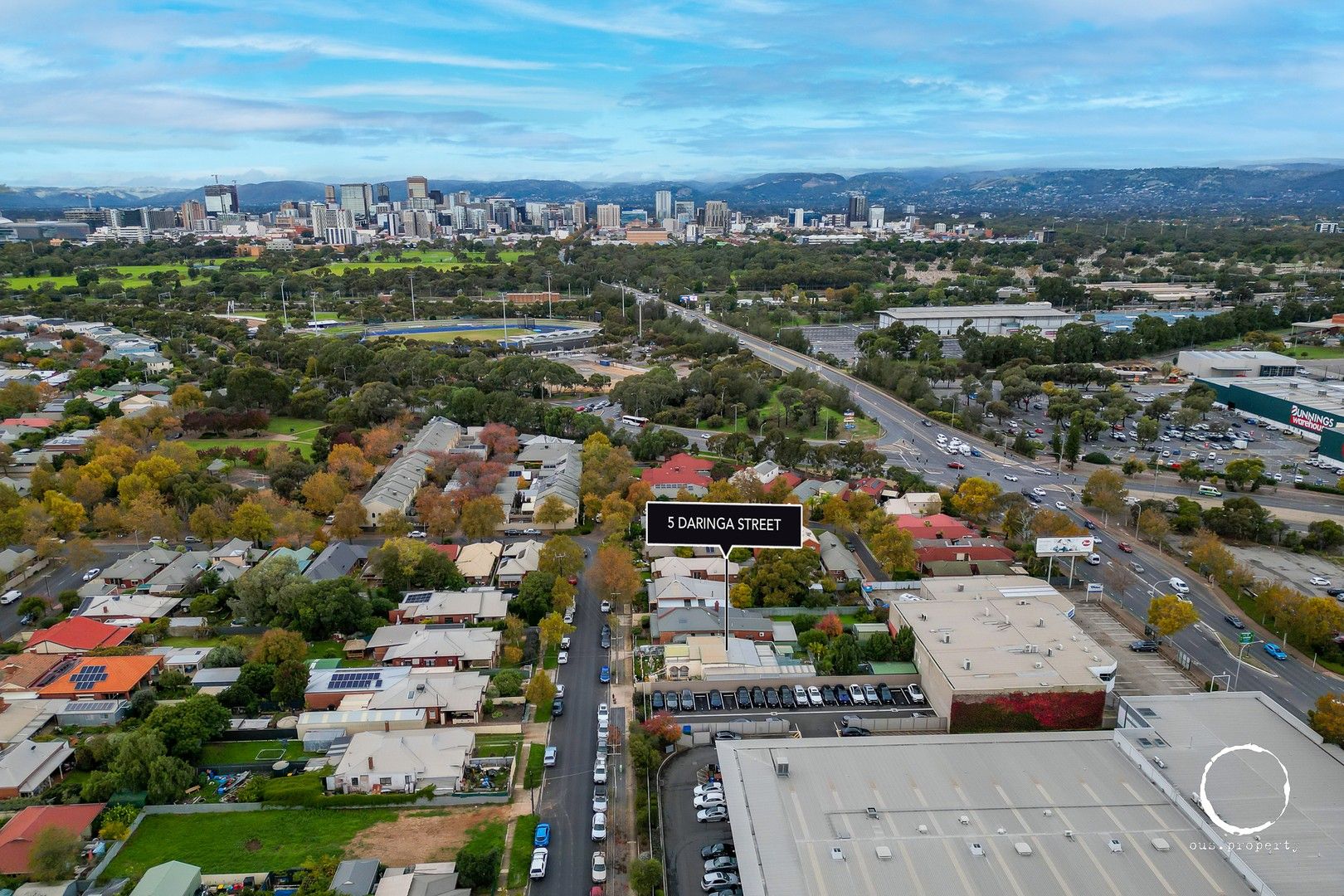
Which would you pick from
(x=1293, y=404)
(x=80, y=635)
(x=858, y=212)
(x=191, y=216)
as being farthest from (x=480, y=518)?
(x=858, y=212)

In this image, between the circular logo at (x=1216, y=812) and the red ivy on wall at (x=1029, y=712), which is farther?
the red ivy on wall at (x=1029, y=712)

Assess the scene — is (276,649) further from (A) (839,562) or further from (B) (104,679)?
(A) (839,562)

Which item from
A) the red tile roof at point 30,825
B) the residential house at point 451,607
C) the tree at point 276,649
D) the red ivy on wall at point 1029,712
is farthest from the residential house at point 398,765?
the red ivy on wall at point 1029,712

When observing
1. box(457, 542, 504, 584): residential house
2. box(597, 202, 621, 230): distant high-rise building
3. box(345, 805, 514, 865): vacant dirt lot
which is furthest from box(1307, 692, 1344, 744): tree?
box(597, 202, 621, 230): distant high-rise building

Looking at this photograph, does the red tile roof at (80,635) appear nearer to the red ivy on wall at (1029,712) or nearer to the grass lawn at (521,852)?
the grass lawn at (521,852)

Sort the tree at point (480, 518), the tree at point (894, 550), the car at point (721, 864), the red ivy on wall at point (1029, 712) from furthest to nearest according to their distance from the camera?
the tree at point (480, 518), the tree at point (894, 550), the red ivy on wall at point (1029, 712), the car at point (721, 864)

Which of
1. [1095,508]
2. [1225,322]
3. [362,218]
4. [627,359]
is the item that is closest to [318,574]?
[1095,508]

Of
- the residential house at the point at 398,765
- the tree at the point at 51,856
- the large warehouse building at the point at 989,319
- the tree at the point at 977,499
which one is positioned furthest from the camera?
the large warehouse building at the point at 989,319
